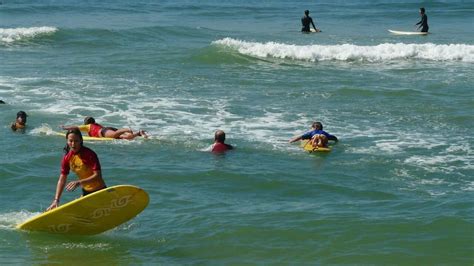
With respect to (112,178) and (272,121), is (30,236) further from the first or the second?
(272,121)

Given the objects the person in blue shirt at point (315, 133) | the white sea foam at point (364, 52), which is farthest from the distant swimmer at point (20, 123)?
the white sea foam at point (364, 52)

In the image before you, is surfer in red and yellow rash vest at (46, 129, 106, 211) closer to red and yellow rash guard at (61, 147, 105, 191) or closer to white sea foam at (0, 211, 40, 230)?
red and yellow rash guard at (61, 147, 105, 191)

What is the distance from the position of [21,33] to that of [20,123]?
20.0 metres

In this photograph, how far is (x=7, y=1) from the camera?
183 ft

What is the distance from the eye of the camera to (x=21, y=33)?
125 feet

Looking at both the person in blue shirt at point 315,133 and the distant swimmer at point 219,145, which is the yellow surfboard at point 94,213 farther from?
the person in blue shirt at point 315,133

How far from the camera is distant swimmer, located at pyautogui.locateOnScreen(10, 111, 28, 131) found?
19078 millimetres

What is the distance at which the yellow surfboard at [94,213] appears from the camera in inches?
442

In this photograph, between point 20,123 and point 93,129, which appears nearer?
point 93,129

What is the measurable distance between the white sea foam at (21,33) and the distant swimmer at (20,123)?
1839cm

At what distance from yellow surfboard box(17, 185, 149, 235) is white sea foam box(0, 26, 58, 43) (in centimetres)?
2633

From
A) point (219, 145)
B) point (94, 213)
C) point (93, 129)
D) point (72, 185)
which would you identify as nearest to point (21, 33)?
point (93, 129)

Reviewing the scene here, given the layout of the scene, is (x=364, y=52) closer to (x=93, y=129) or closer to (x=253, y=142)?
(x=253, y=142)

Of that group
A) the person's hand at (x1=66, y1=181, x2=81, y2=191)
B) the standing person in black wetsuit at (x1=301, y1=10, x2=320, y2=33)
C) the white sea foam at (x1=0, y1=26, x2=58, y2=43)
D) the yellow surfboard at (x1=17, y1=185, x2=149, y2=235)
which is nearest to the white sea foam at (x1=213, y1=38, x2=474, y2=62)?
the standing person in black wetsuit at (x1=301, y1=10, x2=320, y2=33)
